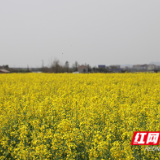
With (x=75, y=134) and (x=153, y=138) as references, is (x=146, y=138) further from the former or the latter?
(x=75, y=134)

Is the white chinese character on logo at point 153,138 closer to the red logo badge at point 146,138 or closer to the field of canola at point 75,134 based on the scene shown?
the red logo badge at point 146,138

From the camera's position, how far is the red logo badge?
11.7ft

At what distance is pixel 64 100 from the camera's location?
6.36 m

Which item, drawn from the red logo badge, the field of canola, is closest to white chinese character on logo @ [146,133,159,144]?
the red logo badge

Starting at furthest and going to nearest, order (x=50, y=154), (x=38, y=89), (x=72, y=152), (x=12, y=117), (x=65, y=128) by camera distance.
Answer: (x=38, y=89) → (x=12, y=117) → (x=65, y=128) → (x=72, y=152) → (x=50, y=154)

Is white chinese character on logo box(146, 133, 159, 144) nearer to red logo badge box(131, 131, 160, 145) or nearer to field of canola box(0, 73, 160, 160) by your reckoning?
red logo badge box(131, 131, 160, 145)

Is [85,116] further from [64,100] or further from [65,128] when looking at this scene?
[64,100]

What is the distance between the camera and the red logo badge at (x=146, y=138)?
11.7 ft

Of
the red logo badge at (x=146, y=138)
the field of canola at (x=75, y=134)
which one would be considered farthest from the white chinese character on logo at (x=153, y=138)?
the field of canola at (x=75, y=134)

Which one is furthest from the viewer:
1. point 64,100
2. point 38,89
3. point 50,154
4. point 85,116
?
point 38,89

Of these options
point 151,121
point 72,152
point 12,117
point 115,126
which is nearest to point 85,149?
point 72,152

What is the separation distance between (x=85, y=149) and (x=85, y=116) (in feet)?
3.63

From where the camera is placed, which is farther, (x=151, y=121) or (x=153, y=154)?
(x=151, y=121)

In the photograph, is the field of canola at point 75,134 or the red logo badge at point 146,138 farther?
the red logo badge at point 146,138
